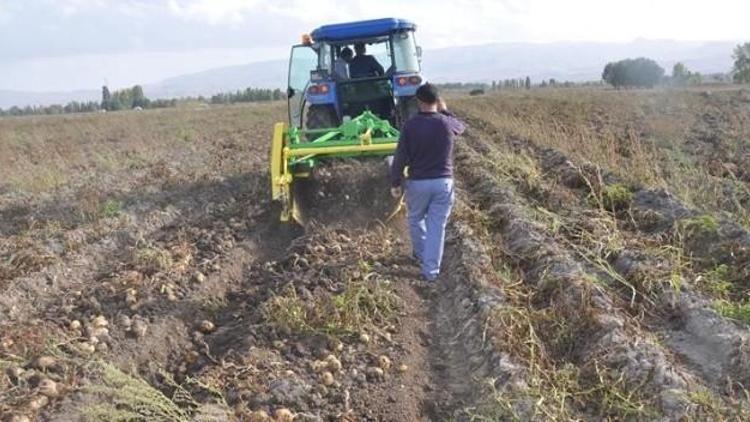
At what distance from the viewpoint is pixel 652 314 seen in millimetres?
4785

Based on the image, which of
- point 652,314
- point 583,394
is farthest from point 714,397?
point 652,314

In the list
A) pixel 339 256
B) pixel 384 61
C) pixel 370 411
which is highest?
pixel 384 61

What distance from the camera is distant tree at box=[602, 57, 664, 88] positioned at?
161 ft

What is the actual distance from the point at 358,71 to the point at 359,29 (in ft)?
2.00

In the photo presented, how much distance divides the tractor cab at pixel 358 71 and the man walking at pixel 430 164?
126 inches

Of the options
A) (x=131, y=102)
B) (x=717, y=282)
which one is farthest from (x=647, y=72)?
(x=717, y=282)

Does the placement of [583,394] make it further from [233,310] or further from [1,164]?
[1,164]

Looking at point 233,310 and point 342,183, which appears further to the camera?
point 342,183

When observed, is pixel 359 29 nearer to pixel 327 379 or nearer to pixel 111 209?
pixel 111 209

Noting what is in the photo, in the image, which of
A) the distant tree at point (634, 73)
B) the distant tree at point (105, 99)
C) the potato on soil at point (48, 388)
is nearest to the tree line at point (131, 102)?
the distant tree at point (105, 99)

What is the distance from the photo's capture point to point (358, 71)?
9.59 metres

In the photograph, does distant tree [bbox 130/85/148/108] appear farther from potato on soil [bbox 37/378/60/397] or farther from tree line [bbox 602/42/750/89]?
potato on soil [bbox 37/378/60/397]

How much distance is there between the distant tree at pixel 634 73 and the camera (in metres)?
49.2

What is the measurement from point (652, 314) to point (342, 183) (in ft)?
13.3
